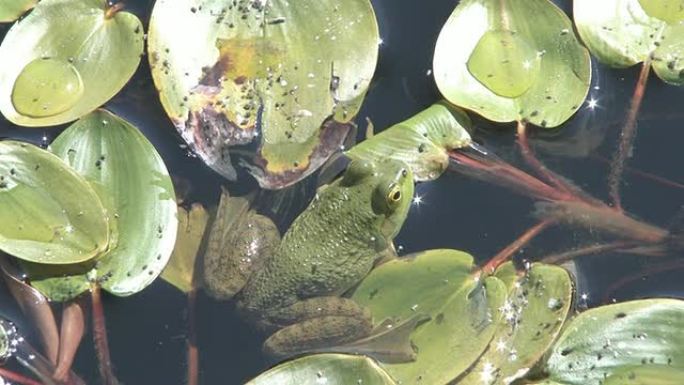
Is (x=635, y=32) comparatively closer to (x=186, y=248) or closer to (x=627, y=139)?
(x=627, y=139)

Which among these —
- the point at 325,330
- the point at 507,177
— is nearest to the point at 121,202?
the point at 325,330

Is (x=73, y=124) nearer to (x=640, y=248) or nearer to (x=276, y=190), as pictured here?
(x=276, y=190)

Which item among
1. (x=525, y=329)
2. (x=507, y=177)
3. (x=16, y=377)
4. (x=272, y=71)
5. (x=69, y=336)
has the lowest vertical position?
(x=16, y=377)

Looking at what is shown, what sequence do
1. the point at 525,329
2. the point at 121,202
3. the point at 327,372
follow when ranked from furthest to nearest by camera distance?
1. the point at 121,202
2. the point at 525,329
3. the point at 327,372

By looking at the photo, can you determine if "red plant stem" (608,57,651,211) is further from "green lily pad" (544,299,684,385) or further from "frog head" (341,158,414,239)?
"frog head" (341,158,414,239)

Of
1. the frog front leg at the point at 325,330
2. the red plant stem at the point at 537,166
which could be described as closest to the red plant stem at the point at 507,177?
the red plant stem at the point at 537,166

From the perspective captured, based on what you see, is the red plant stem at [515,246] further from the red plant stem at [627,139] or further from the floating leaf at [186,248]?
the floating leaf at [186,248]
